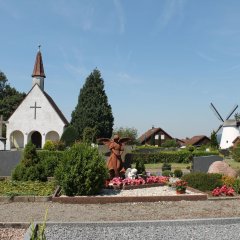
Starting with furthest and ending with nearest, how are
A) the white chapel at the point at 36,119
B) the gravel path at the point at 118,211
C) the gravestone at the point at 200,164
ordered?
the white chapel at the point at 36,119, the gravestone at the point at 200,164, the gravel path at the point at 118,211

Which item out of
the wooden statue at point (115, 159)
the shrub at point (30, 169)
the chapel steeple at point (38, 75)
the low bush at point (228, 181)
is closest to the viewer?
the low bush at point (228, 181)

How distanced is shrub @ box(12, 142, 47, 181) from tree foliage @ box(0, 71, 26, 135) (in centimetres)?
5088

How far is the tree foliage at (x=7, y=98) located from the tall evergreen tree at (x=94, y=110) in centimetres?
1543

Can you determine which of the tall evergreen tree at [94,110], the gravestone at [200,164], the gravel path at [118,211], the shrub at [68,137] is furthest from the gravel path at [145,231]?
the tall evergreen tree at [94,110]

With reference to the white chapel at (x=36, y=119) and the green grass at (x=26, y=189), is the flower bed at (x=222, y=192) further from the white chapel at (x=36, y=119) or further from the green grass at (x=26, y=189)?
the white chapel at (x=36, y=119)

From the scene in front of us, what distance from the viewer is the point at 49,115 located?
4806 cm

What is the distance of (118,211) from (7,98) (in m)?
62.7

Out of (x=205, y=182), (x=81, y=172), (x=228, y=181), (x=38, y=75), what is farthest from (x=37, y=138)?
(x=81, y=172)

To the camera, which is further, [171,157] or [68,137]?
[68,137]

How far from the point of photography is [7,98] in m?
70.0

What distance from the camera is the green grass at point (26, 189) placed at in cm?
1323

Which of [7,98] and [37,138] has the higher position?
[7,98]

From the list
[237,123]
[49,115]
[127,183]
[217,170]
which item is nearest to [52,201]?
[127,183]

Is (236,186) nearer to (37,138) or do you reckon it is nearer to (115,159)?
(115,159)
